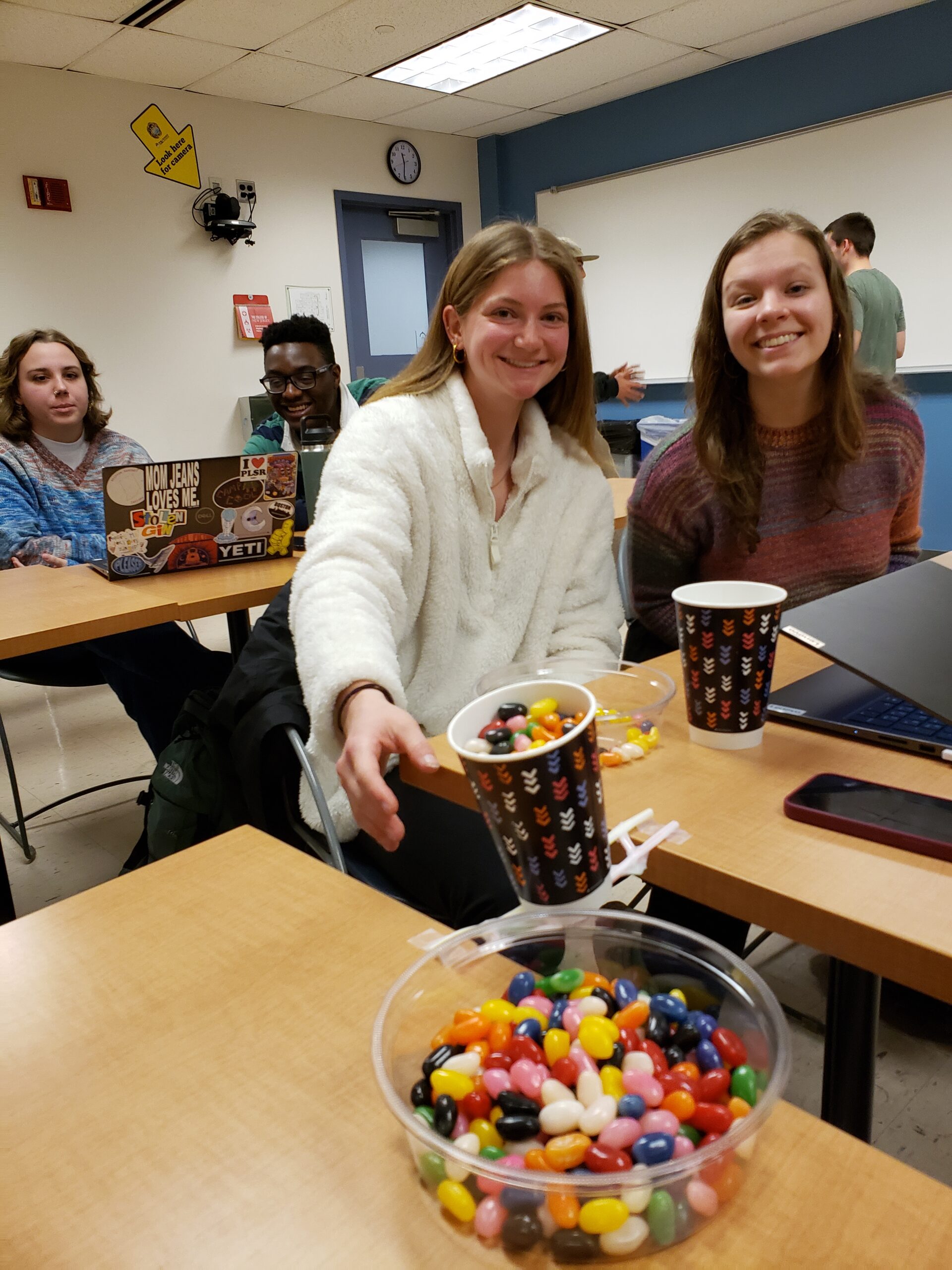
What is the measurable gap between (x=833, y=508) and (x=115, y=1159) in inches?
49.0

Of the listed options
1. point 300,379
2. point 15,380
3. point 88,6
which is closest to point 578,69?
point 88,6

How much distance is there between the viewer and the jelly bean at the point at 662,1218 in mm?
407

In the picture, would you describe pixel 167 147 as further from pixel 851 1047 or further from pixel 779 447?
pixel 851 1047

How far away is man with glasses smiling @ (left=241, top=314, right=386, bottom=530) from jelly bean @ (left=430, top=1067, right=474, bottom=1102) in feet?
7.87

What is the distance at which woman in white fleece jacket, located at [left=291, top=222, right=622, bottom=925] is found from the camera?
117 cm

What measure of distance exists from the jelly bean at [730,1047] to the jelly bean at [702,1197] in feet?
0.22

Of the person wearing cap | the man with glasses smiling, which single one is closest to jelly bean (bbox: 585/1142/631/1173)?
the man with glasses smiling

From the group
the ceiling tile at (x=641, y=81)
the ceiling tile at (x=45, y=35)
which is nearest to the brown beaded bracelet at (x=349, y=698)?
the ceiling tile at (x=45, y=35)

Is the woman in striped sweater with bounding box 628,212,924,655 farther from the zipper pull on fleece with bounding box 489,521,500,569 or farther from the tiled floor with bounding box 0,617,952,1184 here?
the tiled floor with bounding box 0,617,952,1184

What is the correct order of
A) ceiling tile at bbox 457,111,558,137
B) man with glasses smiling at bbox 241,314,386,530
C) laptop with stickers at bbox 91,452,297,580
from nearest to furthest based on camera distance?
laptop with stickers at bbox 91,452,297,580
man with glasses smiling at bbox 241,314,386,530
ceiling tile at bbox 457,111,558,137

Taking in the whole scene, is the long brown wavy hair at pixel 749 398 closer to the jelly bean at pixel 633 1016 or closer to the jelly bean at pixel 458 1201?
the jelly bean at pixel 633 1016

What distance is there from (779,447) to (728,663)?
0.68 metres

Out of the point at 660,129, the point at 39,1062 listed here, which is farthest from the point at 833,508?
the point at 660,129

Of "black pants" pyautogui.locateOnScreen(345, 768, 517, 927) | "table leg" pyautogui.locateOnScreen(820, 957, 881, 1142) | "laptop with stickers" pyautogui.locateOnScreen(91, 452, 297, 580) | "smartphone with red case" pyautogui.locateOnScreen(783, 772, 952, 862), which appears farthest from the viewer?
"laptop with stickers" pyautogui.locateOnScreen(91, 452, 297, 580)
